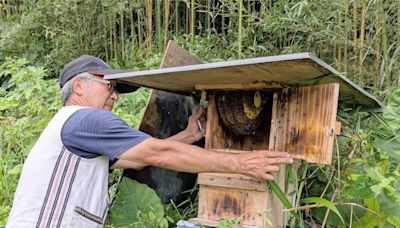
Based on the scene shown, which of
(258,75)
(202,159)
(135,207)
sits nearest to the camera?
(258,75)

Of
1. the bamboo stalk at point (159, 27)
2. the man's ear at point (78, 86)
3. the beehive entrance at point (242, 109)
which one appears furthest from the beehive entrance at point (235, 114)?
the bamboo stalk at point (159, 27)

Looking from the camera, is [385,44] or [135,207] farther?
[385,44]

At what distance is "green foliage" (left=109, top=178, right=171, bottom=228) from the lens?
239 cm

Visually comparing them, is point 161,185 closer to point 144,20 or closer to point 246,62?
point 246,62

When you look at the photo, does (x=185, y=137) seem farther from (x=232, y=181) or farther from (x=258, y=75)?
(x=258, y=75)

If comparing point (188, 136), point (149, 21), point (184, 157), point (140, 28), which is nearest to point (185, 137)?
point (188, 136)

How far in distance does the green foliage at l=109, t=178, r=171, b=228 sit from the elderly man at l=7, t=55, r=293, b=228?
9 cm

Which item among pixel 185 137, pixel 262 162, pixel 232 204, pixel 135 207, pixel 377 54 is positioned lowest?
pixel 135 207

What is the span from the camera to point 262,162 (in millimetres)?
1939

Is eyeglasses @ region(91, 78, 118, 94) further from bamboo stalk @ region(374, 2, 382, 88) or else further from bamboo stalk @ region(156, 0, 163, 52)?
bamboo stalk @ region(156, 0, 163, 52)

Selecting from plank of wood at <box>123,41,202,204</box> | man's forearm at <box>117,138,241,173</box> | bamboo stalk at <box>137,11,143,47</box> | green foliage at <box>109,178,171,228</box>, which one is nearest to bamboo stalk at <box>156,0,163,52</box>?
bamboo stalk at <box>137,11,143,47</box>

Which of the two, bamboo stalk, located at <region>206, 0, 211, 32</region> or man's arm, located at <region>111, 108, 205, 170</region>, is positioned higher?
bamboo stalk, located at <region>206, 0, 211, 32</region>

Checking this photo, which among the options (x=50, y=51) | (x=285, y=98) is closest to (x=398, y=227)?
(x=285, y=98)

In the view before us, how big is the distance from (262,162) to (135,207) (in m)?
0.76
